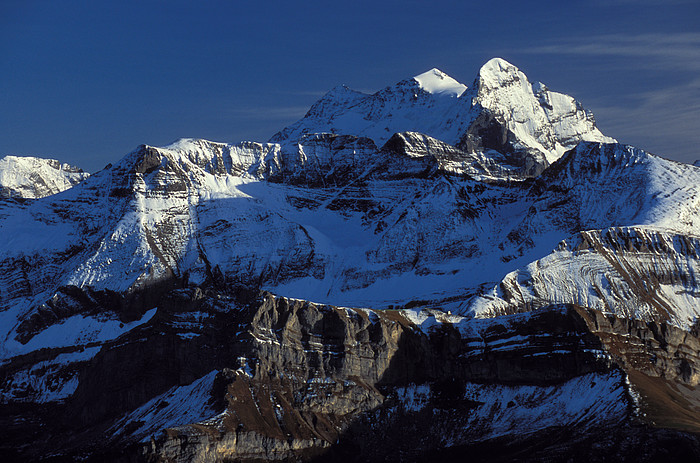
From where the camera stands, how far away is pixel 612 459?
199750 millimetres

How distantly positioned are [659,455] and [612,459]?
6265 mm

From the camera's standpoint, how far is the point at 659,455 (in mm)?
197500

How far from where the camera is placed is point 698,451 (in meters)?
196

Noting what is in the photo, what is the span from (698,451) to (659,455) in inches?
202

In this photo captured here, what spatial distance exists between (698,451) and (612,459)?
11401 millimetres
